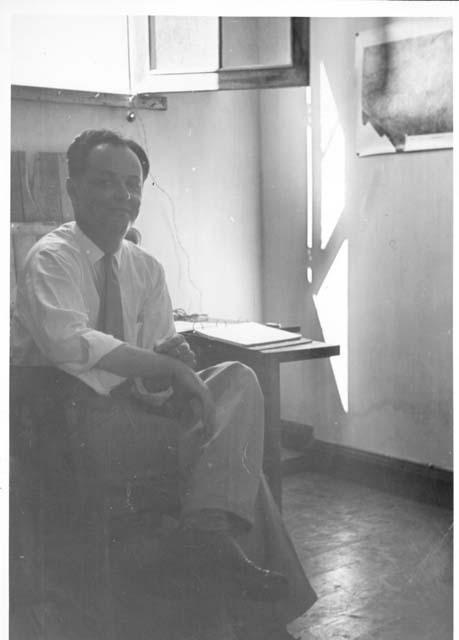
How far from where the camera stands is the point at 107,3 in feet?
6.31

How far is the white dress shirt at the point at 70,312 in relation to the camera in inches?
75.4

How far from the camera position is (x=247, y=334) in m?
2.01

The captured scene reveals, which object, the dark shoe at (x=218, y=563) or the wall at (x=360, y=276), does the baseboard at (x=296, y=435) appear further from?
the dark shoe at (x=218, y=563)

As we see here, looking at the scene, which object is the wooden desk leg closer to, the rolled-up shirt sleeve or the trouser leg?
the trouser leg

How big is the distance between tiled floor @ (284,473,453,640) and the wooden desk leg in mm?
35

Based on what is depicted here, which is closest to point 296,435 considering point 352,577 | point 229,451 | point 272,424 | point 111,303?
point 272,424

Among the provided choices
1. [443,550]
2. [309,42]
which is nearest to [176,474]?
[443,550]

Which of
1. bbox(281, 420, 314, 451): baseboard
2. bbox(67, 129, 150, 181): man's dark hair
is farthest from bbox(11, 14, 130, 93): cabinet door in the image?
bbox(281, 420, 314, 451): baseboard

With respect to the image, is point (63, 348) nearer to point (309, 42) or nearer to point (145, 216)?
point (145, 216)

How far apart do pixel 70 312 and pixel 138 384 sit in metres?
0.24

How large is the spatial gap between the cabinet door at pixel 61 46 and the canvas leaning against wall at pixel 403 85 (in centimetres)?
61

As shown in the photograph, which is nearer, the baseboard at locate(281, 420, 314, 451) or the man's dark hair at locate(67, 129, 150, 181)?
the man's dark hair at locate(67, 129, 150, 181)

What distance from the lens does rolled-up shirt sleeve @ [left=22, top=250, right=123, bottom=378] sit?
1.92 meters

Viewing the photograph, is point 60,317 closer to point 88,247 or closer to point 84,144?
point 88,247
